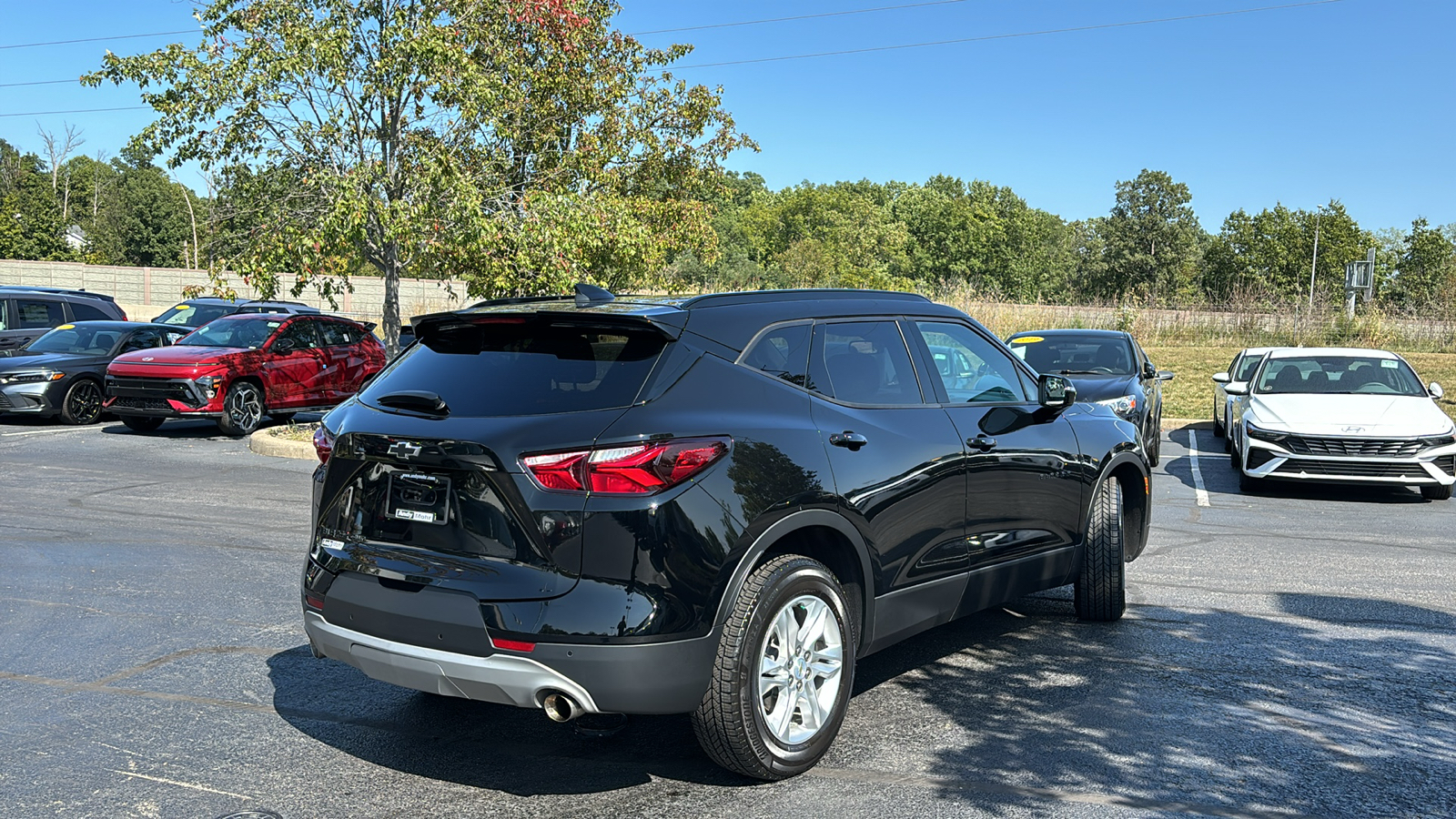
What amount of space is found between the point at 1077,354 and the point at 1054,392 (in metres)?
8.96

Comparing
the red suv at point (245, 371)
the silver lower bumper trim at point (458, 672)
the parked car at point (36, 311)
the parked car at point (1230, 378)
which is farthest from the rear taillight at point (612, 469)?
the parked car at point (36, 311)

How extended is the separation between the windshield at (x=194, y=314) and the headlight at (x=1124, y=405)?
19058mm

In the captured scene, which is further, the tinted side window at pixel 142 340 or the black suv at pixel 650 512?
the tinted side window at pixel 142 340

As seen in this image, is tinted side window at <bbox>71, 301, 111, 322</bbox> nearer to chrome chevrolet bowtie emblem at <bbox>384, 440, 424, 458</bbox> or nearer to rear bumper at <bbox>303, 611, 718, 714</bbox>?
chrome chevrolet bowtie emblem at <bbox>384, 440, 424, 458</bbox>

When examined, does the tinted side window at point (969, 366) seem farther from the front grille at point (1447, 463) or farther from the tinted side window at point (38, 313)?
the tinted side window at point (38, 313)

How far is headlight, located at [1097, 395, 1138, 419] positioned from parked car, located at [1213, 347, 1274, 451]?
8.09 feet

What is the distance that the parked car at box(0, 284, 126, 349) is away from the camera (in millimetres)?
20203

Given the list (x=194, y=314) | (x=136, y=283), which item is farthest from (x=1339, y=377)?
(x=136, y=283)

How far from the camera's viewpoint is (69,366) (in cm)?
1803

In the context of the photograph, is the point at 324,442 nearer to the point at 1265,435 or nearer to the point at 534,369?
the point at 534,369

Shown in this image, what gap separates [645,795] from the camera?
4.14 metres

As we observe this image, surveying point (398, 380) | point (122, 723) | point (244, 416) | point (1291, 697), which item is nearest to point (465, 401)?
point (398, 380)

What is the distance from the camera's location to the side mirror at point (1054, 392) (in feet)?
19.4

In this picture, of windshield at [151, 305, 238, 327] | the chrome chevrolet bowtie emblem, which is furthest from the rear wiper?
windshield at [151, 305, 238, 327]
